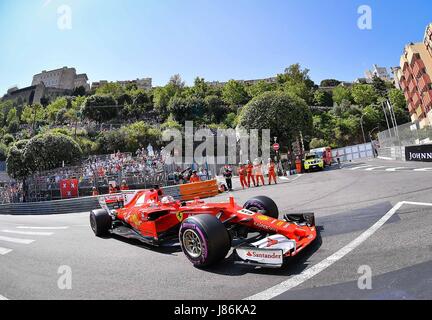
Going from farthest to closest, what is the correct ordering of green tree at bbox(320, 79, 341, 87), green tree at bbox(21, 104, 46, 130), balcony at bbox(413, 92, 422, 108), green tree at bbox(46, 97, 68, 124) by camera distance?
green tree at bbox(320, 79, 341, 87) < green tree at bbox(21, 104, 46, 130) < green tree at bbox(46, 97, 68, 124) < balcony at bbox(413, 92, 422, 108)

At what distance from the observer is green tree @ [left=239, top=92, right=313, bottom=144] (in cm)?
3572

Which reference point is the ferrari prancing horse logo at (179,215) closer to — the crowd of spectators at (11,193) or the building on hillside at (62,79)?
the crowd of spectators at (11,193)

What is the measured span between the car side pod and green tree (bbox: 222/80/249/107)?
93.6 m

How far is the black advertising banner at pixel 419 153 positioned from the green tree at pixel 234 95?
74.0 m

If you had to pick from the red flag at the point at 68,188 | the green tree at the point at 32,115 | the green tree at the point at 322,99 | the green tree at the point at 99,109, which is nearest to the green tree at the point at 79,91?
the green tree at the point at 32,115

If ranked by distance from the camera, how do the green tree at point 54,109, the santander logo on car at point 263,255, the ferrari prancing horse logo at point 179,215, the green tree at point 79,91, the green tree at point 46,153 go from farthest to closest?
the green tree at point 79,91, the green tree at point 54,109, the green tree at point 46,153, the ferrari prancing horse logo at point 179,215, the santander logo on car at point 263,255

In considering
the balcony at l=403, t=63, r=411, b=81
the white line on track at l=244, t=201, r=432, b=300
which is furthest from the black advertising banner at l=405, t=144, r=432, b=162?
the balcony at l=403, t=63, r=411, b=81

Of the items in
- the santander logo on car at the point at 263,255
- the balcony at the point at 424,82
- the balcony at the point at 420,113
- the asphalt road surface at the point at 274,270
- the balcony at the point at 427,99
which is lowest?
the asphalt road surface at the point at 274,270

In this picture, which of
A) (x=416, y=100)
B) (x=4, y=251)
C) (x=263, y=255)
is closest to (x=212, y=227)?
(x=263, y=255)

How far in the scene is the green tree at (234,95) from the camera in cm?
9994

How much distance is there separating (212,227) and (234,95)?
9711cm

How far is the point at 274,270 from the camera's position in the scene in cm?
502

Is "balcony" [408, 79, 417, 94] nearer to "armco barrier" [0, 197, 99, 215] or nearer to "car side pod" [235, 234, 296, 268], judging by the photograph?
"armco barrier" [0, 197, 99, 215]
